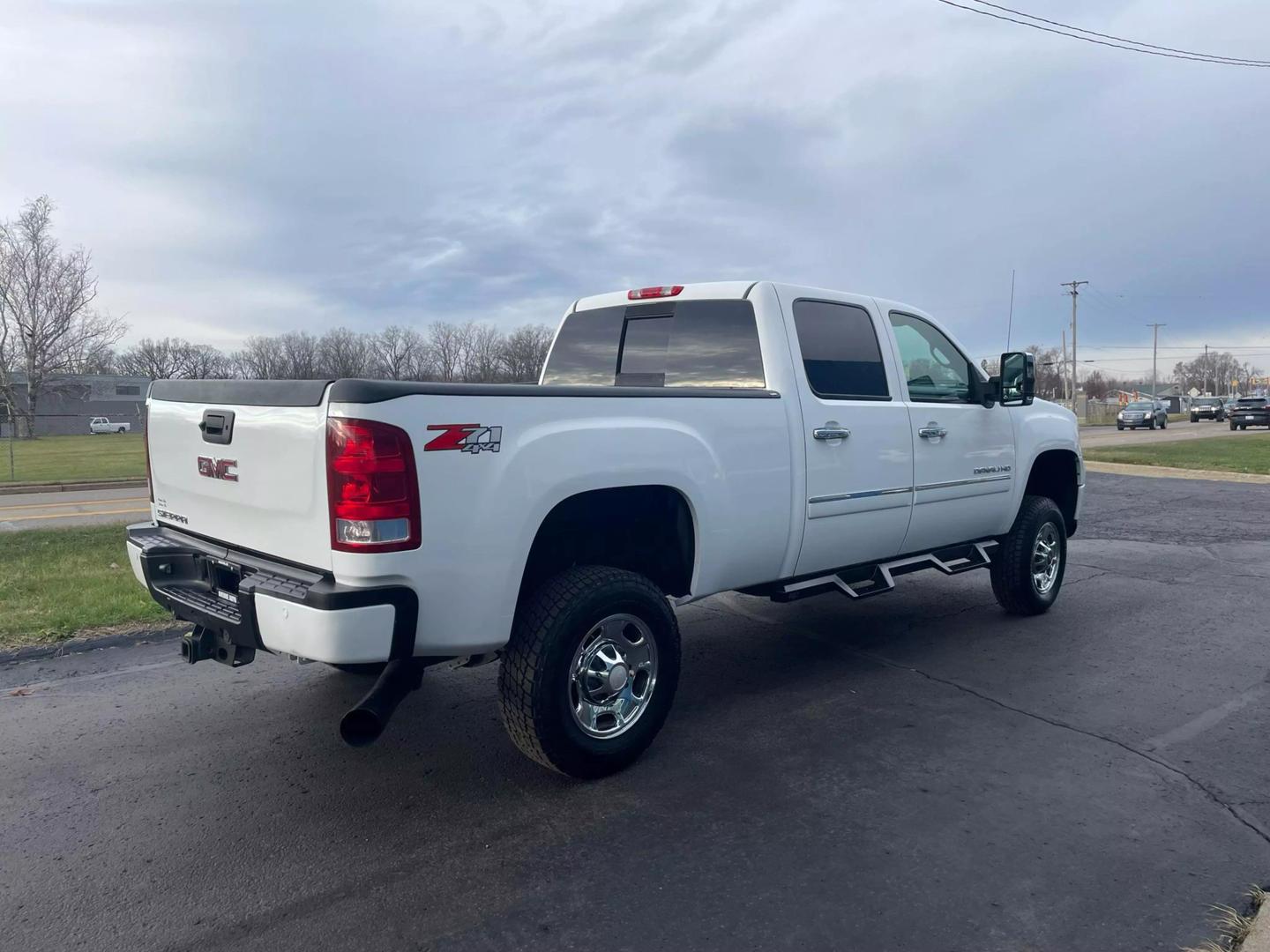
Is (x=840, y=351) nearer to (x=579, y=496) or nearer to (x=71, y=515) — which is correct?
(x=579, y=496)

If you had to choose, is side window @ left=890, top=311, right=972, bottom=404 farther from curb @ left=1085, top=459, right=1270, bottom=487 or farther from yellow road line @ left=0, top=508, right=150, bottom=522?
curb @ left=1085, top=459, right=1270, bottom=487

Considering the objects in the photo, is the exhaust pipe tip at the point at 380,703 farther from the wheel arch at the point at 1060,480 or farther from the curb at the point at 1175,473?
the curb at the point at 1175,473

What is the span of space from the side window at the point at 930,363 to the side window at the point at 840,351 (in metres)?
0.31

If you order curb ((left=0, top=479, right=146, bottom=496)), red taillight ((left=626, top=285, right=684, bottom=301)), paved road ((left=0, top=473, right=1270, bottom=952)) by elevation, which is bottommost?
paved road ((left=0, top=473, right=1270, bottom=952))

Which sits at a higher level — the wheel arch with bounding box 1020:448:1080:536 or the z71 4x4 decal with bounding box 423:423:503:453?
the z71 4x4 decal with bounding box 423:423:503:453

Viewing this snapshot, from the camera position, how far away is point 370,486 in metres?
3.06

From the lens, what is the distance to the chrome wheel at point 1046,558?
648 centimetres

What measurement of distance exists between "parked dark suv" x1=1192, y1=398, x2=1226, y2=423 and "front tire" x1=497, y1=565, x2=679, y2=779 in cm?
6642

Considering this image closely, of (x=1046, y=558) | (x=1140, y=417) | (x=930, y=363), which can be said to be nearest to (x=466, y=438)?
(x=930, y=363)

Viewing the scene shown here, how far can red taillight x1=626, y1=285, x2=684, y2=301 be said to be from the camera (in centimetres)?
515

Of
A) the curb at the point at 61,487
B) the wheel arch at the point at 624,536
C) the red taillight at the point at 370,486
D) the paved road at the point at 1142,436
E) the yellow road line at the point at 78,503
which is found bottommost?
the yellow road line at the point at 78,503

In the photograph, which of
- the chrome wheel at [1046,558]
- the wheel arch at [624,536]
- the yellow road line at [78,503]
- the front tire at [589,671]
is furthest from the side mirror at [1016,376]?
the yellow road line at [78,503]

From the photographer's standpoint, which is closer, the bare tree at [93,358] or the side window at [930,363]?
the side window at [930,363]

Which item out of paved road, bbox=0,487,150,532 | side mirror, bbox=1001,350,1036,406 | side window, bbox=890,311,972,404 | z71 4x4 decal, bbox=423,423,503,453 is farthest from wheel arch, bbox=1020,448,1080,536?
paved road, bbox=0,487,150,532
